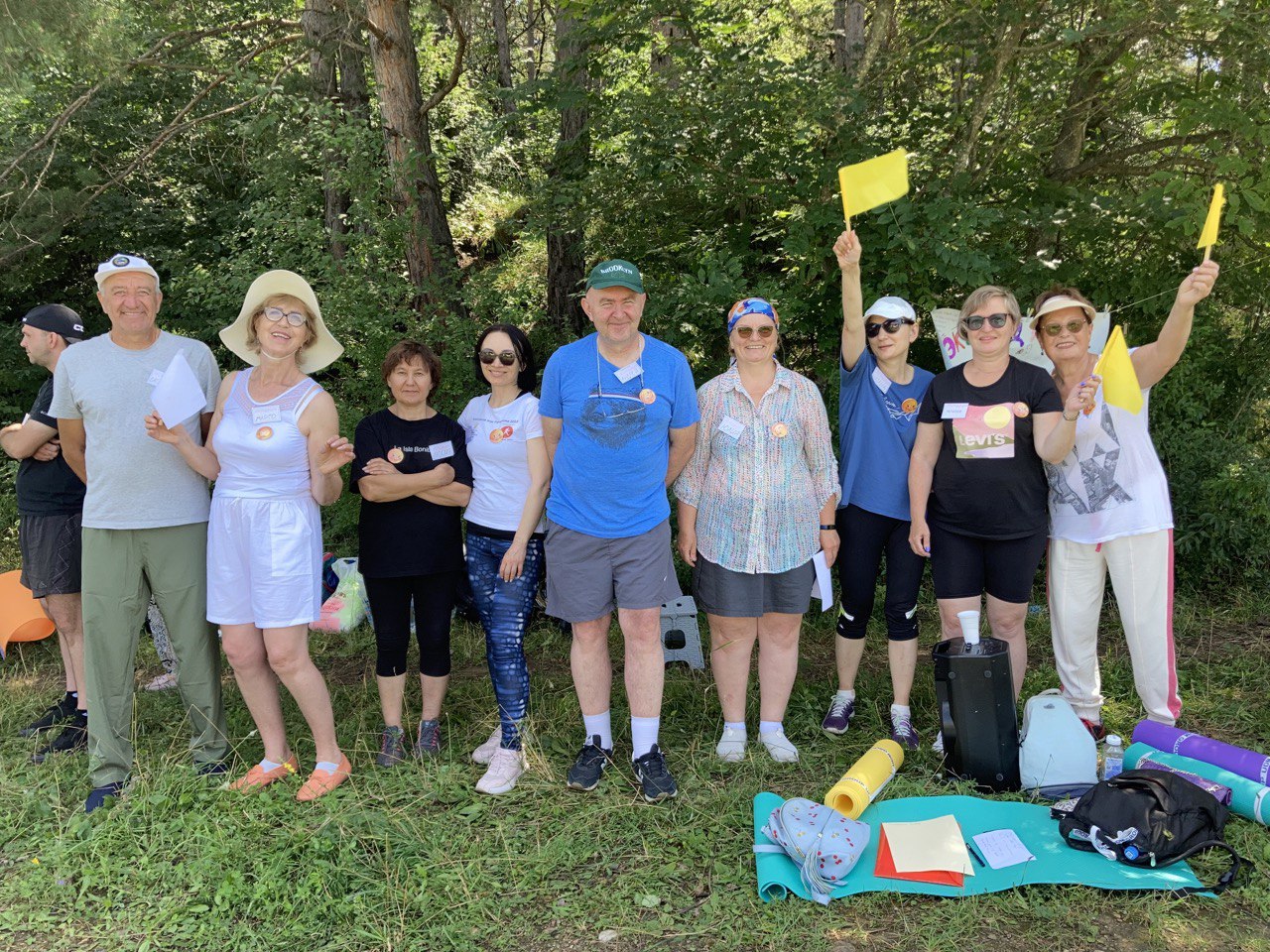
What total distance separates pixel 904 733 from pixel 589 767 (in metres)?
1.35

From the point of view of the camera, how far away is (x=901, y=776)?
3.55 m

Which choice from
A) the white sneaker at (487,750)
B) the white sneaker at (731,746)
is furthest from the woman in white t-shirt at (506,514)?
the white sneaker at (731,746)

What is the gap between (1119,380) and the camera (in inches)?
127

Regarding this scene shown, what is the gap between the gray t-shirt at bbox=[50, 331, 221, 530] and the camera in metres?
3.45

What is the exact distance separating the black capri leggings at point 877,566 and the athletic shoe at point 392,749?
6.51 ft

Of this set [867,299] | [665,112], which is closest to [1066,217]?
[867,299]

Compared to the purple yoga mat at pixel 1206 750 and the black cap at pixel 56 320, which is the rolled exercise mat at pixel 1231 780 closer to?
the purple yoga mat at pixel 1206 750

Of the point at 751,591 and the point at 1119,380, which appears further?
the point at 751,591

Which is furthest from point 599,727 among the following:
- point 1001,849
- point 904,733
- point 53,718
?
point 53,718

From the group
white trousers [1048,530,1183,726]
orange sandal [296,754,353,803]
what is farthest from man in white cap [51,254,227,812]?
white trousers [1048,530,1183,726]

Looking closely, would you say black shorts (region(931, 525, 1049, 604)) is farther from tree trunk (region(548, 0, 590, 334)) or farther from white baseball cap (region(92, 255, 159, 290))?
white baseball cap (region(92, 255, 159, 290))

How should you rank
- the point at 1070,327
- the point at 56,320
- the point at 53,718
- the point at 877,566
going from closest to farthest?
the point at 1070,327 → the point at 877,566 → the point at 56,320 → the point at 53,718

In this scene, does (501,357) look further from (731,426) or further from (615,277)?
(731,426)

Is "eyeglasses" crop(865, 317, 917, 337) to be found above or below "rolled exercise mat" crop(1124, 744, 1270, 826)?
above
